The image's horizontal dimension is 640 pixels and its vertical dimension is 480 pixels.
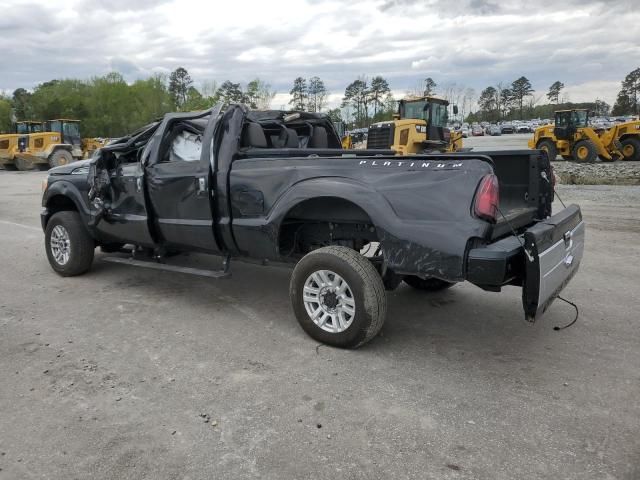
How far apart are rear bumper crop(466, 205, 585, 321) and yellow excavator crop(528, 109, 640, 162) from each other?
66.7 feet

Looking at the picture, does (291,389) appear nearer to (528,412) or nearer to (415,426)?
(415,426)

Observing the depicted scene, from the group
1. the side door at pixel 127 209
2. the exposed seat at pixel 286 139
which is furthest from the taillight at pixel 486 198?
the side door at pixel 127 209

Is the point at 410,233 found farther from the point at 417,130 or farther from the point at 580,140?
the point at 580,140

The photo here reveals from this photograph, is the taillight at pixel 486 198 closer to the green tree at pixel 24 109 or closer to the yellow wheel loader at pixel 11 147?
the yellow wheel loader at pixel 11 147

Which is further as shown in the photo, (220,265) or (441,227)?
(220,265)

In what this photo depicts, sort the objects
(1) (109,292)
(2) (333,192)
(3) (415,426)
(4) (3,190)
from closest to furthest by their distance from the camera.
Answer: (3) (415,426) → (2) (333,192) → (1) (109,292) → (4) (3,190)

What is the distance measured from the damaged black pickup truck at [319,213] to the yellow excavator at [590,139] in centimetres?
1896

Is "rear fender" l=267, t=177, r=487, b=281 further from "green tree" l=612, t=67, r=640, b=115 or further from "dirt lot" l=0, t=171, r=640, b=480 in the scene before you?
"green tree" l=612, t=67, r=640, b=115

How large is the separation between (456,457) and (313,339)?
1738 millimetres

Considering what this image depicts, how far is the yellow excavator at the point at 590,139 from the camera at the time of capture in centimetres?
2175

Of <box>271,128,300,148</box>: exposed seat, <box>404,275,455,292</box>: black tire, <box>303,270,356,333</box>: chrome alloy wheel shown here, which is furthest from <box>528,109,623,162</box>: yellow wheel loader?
<box>303,270,356,333</box>: chrome alloy wheel

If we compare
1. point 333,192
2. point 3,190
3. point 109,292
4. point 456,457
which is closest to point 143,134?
point 109,292

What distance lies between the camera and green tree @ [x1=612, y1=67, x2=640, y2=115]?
8575 cm

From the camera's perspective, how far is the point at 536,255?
343cm
